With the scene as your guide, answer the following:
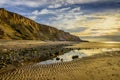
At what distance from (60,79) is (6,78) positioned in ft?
11.5

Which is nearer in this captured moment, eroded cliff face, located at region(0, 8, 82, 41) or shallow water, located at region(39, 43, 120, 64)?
shallow water, located at region(39, 43, 120, 64)

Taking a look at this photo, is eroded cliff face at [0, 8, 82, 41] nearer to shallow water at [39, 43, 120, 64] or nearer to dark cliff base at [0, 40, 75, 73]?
shallow water at [39, 43, 120, 64]

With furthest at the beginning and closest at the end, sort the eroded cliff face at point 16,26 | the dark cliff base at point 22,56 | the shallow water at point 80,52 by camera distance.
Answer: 1. the eroded cliff face at point 16,26
2. the shallow water at point 80,52
3. the dark cliff base at point 22,56

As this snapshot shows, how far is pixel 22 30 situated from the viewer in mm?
138000

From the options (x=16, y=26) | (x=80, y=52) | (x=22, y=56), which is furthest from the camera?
(x=16, y=26)

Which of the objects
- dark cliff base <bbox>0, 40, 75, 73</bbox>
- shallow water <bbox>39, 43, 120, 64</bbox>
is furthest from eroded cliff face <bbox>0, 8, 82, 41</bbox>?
dark cliff base <bbox>0, 40, 75, 73</bbox>

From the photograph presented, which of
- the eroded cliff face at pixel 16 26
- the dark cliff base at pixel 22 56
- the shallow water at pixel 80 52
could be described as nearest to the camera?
the dark cliff base at pixel 22 56

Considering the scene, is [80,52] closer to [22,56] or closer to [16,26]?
[22,56]

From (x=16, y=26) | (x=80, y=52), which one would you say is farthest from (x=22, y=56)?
(x=16, y=26)

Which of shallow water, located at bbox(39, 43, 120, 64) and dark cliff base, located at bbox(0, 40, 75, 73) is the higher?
dark cliff base, located at bbox(0, 40, 75, 73)

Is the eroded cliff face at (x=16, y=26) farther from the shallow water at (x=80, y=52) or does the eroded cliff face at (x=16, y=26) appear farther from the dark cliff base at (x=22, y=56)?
the dark cliff base at (x=22, y=56)

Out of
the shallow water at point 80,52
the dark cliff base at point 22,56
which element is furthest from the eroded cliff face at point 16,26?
the dark cliff base at point 22,56

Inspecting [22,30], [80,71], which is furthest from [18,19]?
[80,71]

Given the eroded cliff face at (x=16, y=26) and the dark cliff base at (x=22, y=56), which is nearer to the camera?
the dark cliff base at (x=22, y=56)
